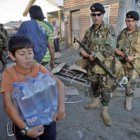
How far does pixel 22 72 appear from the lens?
200 cm

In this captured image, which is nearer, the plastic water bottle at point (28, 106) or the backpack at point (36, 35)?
the plastic water bottle at point (28, 106)

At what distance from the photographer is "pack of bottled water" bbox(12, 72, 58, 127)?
1.81m

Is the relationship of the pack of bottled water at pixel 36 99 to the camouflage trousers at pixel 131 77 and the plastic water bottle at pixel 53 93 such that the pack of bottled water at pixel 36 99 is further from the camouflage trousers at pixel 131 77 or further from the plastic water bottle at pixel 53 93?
the camouflage trousers at pixel 131 77

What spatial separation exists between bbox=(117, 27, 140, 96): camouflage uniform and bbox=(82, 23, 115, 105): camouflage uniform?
504 mm

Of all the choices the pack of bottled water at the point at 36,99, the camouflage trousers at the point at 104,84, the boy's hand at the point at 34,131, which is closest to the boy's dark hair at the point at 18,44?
the pack of bottled water at the point at 36,99

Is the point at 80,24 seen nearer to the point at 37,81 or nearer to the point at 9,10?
the point at 37,81

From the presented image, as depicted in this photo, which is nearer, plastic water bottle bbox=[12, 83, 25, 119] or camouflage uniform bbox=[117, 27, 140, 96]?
plastic water bottle bbox=[12, 83, 25, 119]

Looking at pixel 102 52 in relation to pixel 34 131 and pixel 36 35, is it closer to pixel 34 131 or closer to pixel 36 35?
pixel 36 35

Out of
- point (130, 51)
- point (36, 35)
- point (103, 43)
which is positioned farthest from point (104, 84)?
point (36, 35)

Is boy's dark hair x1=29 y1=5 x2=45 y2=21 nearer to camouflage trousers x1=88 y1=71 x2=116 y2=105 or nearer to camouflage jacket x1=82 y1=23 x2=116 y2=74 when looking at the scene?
camouflage jacket x1=82 y1=23 x2=116 y2=74

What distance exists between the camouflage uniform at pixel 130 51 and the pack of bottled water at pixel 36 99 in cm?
262

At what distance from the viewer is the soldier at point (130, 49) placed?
420 centimetres

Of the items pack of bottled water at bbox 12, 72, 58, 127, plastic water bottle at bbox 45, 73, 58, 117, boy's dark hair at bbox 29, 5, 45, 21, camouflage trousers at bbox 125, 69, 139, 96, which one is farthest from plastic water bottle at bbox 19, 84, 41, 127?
camouflage trousers at bbox 125, 69, 139, 96

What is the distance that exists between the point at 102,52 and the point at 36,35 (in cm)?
106
